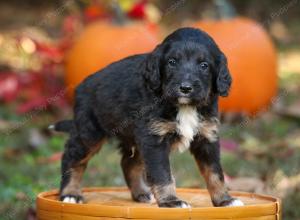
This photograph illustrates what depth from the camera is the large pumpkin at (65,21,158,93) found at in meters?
9.72

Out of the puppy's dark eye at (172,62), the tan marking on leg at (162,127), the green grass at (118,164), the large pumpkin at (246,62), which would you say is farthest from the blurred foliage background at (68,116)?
the puppy's dark eye at (172,62)

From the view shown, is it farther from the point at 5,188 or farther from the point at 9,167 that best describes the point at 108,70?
the point at 9,167

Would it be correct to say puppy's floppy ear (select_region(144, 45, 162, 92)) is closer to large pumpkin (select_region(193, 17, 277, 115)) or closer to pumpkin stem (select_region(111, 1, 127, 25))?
large pumpkin (select_region(193, 17, 277, 115))

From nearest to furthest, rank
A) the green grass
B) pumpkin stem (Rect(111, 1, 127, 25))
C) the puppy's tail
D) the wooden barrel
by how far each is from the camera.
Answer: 1. the wooden barrel
2. the puppy's tail
3. the green grass
4. pumpkin stem (Rect(111, 1, 127, 25))

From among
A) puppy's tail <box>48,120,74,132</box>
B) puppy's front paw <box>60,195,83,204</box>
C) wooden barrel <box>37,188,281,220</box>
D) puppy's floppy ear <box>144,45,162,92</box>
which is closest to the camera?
wooden barrel <box>37,188,281,220</box>

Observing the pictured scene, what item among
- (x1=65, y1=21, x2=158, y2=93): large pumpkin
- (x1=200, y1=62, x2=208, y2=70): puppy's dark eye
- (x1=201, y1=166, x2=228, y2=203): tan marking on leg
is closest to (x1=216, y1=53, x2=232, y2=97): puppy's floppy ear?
(x1=200, y1=62, x2=208, y2=70): puppy's dark eye

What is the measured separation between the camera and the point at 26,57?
11.9 metres

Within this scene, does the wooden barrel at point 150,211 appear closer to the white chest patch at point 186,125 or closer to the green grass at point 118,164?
the white chest patch at point 186,125

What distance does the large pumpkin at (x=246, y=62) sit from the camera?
9.87 metres

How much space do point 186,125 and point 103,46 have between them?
18.2 ft

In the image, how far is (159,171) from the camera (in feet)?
14.6

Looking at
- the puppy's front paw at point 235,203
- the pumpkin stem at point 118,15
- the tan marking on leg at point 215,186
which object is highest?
the pumpkin stem at point 118,15

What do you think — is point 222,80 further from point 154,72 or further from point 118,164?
point 118,164

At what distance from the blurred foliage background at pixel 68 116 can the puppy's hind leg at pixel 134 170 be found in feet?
3.13
